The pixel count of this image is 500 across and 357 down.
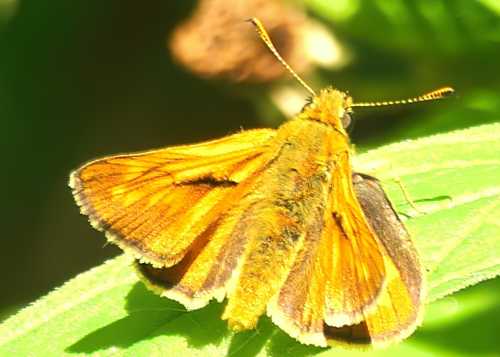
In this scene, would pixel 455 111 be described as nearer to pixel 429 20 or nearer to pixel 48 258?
pixel 429 20

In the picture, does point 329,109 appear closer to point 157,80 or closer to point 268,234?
point 268,234

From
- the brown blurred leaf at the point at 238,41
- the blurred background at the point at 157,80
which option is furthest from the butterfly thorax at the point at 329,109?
the brown blurred leaf at the point at 238,41

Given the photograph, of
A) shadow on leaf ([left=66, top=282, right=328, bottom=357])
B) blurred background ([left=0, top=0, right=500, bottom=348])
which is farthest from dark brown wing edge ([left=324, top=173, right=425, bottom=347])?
blurred background ([left=0, top=0, right=500, bottom=348])

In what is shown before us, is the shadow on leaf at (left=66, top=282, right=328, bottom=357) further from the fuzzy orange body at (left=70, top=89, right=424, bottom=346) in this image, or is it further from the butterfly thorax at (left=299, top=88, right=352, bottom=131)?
the butterfly thorax at (left=299, top=88, right=352, bottom=131)

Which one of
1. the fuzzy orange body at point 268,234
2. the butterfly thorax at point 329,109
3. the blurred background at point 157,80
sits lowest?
the fuzzy orange body at point 268,234

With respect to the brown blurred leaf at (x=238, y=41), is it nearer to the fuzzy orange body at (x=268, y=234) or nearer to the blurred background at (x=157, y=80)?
the blurred background at (x=157, y=80)

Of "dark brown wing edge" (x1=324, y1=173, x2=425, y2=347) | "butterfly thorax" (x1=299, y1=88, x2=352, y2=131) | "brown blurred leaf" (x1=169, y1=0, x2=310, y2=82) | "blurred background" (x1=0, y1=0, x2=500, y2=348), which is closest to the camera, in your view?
"dark brown wing edge" (x1=324, y1=173, x2=425, y2=347)
